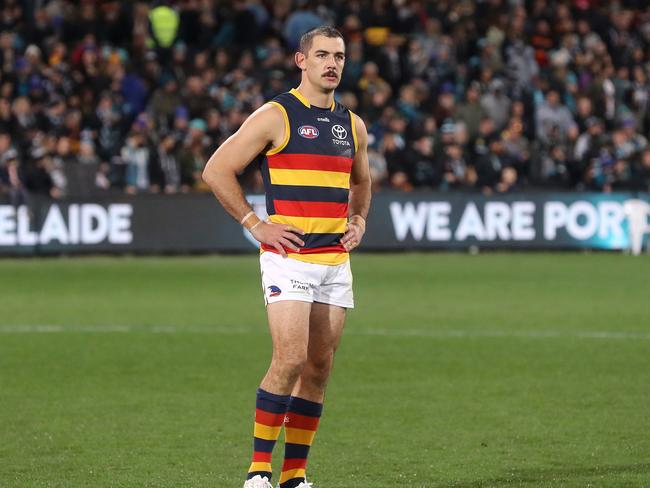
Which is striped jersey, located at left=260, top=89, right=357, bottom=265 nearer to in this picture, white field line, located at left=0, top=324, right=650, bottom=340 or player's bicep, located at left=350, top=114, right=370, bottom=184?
player's bicep, located at left=350, top=114, right=370, bottom=184

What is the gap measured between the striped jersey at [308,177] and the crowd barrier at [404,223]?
15.7 meters

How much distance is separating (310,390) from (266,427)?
1.24 ft

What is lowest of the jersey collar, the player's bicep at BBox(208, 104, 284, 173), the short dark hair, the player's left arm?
the player's left arm

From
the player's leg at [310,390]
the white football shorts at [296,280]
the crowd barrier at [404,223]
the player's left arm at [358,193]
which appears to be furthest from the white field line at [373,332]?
the crowd barrier at [404,223]

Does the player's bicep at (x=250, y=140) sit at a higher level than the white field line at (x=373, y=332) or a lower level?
higher

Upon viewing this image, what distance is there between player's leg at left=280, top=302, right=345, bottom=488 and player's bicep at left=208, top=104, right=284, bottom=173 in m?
0.79

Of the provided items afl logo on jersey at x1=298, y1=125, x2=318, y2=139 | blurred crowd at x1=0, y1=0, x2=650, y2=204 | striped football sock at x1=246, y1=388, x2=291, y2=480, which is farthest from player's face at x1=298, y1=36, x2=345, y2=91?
blurred crowd at x1=0, y1=0, x2=650, y2=204

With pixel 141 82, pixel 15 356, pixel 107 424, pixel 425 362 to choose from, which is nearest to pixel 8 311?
pixel 15 356

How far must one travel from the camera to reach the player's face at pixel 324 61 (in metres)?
6.71

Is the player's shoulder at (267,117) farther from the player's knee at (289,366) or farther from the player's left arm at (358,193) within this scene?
the player's knee at (289,366)

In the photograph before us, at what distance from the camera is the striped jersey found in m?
6.73

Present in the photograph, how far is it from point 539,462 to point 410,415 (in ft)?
5.74

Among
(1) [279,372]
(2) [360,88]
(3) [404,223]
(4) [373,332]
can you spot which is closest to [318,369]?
(1) [279,372]

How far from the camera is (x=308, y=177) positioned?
22.1ft
